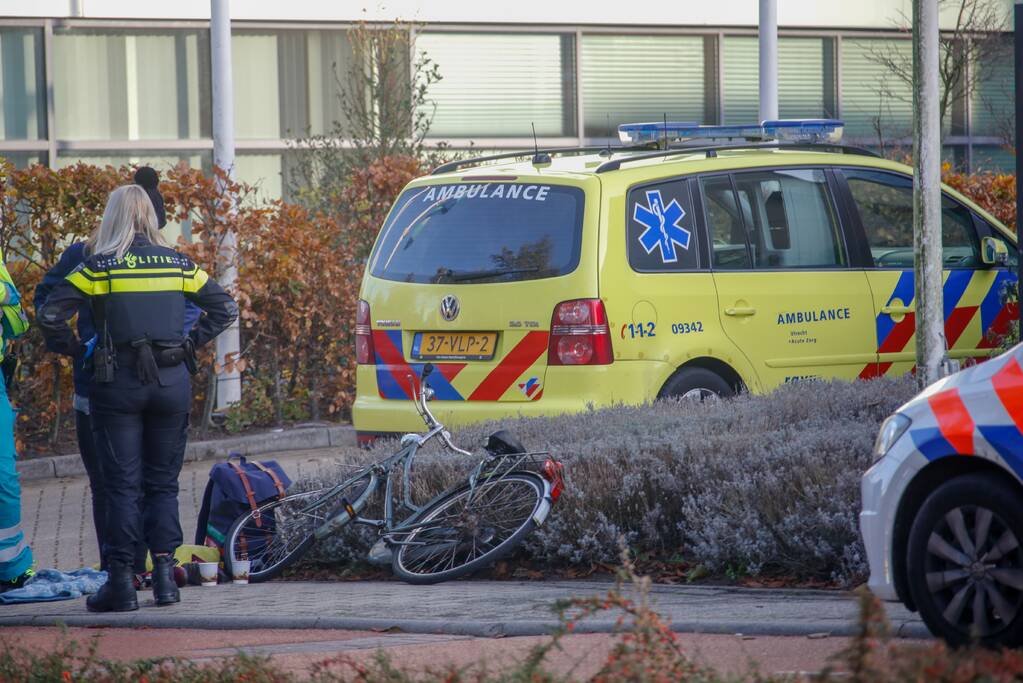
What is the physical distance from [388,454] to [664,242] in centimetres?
198

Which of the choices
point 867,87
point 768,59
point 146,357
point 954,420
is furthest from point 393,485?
point 867,87

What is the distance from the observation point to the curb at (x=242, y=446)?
11172mm

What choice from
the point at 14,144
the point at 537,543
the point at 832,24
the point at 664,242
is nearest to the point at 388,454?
the point at 537,543

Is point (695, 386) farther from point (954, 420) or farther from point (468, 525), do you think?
point (954, 420)

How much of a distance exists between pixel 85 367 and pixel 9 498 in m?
0.90

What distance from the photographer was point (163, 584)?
6941 millimetres

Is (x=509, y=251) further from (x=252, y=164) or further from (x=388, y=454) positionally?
(x=252, y=164)

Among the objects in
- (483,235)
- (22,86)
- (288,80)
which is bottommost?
(483,235)

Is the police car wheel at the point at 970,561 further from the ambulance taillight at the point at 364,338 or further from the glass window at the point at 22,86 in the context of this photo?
the glass window at the point at 22,86

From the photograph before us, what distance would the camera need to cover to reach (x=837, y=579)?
6234 mm

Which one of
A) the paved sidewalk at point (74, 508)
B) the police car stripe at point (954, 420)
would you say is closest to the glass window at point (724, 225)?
the paved sidewalk at point (74, 508)

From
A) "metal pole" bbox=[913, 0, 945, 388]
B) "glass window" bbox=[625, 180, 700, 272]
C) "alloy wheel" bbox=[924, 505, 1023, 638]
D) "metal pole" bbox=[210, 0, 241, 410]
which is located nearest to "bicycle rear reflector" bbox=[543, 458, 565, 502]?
"glass window" bbox=[625, 180, 700, 272]

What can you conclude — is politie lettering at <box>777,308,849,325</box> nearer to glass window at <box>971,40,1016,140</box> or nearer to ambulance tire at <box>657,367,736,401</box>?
ambulance tire at <box>657,367,736,401</box>

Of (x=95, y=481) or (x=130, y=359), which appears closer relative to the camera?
(x=130, y=359)
